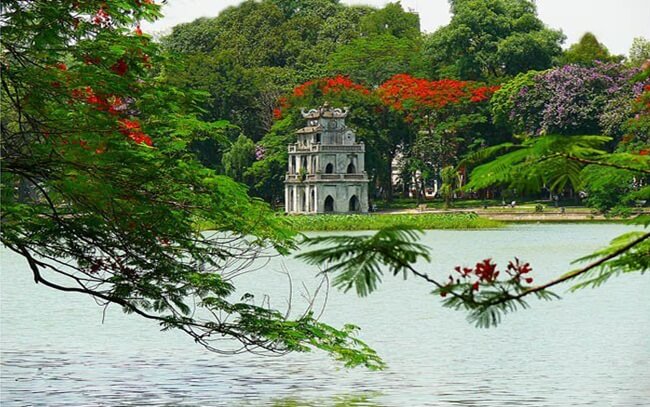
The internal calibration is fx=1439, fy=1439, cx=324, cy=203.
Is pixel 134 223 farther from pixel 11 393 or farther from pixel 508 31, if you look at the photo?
pixel 508 31

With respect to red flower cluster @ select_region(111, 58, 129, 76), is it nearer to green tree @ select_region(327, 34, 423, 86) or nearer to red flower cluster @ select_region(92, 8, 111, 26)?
red flower cluster @ select_region(92, 8, 111, 26)

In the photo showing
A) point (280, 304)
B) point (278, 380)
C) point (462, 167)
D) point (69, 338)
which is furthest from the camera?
point (280, 304)

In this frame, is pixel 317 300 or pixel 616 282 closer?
pixel 317 300

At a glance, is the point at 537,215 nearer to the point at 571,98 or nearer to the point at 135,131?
the point at 571,98

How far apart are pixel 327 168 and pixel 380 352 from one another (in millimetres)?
43047

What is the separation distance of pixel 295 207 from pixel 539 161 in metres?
56.5

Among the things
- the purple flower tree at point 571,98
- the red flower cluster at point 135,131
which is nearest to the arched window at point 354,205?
the purple flower tree at point 571,98

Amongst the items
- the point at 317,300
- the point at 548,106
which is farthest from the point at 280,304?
the point at 548,106

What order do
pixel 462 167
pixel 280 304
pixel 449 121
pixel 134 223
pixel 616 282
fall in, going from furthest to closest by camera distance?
1. pixel 449 121
2. pixel 616 282
3. pixel 280 304
4. pixel 134 223
5. pixel 462 167

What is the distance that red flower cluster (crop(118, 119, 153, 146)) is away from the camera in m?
10.2

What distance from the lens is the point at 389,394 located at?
13.9 meters

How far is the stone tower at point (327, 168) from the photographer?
198 ft

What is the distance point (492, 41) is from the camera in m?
65.7

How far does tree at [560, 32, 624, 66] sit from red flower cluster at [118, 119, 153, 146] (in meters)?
51.3
